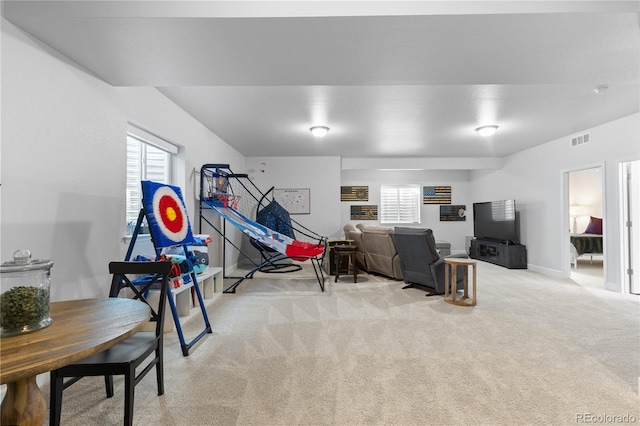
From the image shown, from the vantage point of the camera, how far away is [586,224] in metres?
7.50

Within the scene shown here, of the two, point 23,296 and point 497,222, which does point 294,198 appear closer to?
point 497,222

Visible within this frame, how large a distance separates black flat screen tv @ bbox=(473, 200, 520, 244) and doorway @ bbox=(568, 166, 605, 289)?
40.0 inches

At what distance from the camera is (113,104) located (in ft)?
8.86

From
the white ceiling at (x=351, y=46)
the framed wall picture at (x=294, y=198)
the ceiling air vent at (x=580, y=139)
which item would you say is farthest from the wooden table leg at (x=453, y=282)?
the framed wall picture at (x=294, y=198)

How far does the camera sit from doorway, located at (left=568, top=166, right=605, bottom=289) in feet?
20.8

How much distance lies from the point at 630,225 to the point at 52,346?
620 centimetres

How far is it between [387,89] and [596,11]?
1.89 meters

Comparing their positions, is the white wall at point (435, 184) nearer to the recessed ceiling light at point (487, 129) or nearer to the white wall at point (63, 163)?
the recessed ceiling light at point (487, 129)

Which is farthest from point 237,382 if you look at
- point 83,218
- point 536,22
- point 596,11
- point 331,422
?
point 596,11

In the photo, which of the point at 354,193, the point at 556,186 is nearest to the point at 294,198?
the point at 354,193

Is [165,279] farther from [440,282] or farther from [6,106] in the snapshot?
[440,282]

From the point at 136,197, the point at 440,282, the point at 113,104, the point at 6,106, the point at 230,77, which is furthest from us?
the point at 440,282

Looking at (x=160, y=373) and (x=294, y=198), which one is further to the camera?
(x=294, y=198)

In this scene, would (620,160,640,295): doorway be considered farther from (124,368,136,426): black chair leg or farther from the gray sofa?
(124,368,136,426): black chair leg
